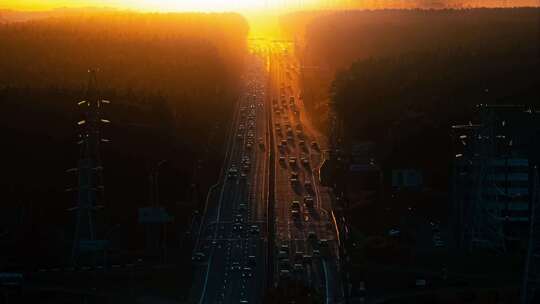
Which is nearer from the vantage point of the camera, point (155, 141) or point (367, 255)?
point (367, 255)

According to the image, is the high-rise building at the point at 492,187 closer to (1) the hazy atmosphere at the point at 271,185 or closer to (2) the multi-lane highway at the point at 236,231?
(1) the hazy atmosphere at the point at 271,185

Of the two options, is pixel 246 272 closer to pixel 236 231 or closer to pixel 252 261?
pixel 252 261

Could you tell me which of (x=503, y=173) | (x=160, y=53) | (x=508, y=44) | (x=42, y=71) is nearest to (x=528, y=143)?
(x=503, y=173)

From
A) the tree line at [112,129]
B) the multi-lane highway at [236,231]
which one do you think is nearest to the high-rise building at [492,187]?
the multi-lane highway at [236,231]

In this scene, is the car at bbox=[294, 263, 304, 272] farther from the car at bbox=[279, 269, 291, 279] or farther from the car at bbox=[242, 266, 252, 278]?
the car at bbox=[242, 266, 252, 278]

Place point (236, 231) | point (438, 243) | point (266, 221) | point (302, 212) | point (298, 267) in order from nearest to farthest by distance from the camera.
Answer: point (298, 267) < point (438, 243) < point (236, 231) < point (266, 221) < point (302, 212)

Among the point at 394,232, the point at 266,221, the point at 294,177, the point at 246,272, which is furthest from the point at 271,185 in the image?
the point at 246,272

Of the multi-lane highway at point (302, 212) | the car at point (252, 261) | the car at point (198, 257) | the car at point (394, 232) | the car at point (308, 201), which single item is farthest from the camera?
the car at point (308, 201)

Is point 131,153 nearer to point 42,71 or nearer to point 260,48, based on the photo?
point 42,71
